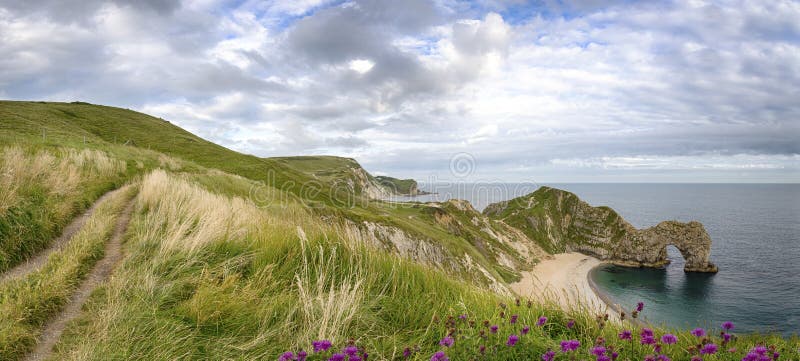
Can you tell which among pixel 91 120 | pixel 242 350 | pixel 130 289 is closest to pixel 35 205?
pixel 130 289

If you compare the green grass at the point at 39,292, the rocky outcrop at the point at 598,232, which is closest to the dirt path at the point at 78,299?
the green grass at the point at 39,292

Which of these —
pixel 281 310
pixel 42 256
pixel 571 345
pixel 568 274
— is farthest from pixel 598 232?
pixel 42 256

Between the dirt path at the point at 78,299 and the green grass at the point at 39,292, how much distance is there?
0.08 m

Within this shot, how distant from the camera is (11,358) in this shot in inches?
137

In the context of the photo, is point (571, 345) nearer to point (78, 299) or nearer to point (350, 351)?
point (350, 351)

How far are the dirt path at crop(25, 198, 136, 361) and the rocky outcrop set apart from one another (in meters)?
122

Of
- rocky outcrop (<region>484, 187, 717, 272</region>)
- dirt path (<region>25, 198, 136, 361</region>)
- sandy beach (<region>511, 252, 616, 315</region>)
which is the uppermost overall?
dirt path (<region>25, 198, 136, 361</region>)

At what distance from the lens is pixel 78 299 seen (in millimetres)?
4730

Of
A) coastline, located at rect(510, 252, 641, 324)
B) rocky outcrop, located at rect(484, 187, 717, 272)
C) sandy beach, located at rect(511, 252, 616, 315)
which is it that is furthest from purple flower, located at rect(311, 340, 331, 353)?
rocky outcrop, located at rect(484, 187, 717, 272)

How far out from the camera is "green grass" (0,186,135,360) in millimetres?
3584

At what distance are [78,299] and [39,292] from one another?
Answer: 1.39 feet

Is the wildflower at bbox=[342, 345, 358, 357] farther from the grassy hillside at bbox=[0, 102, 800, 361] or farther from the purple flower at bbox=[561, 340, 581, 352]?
the purple flower at bbox=[561, 340, 581, 352]

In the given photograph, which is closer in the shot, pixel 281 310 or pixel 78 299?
pixel 281 310

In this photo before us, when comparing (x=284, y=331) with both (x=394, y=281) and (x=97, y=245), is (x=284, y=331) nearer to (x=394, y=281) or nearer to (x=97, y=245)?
(x=394, y=281)
